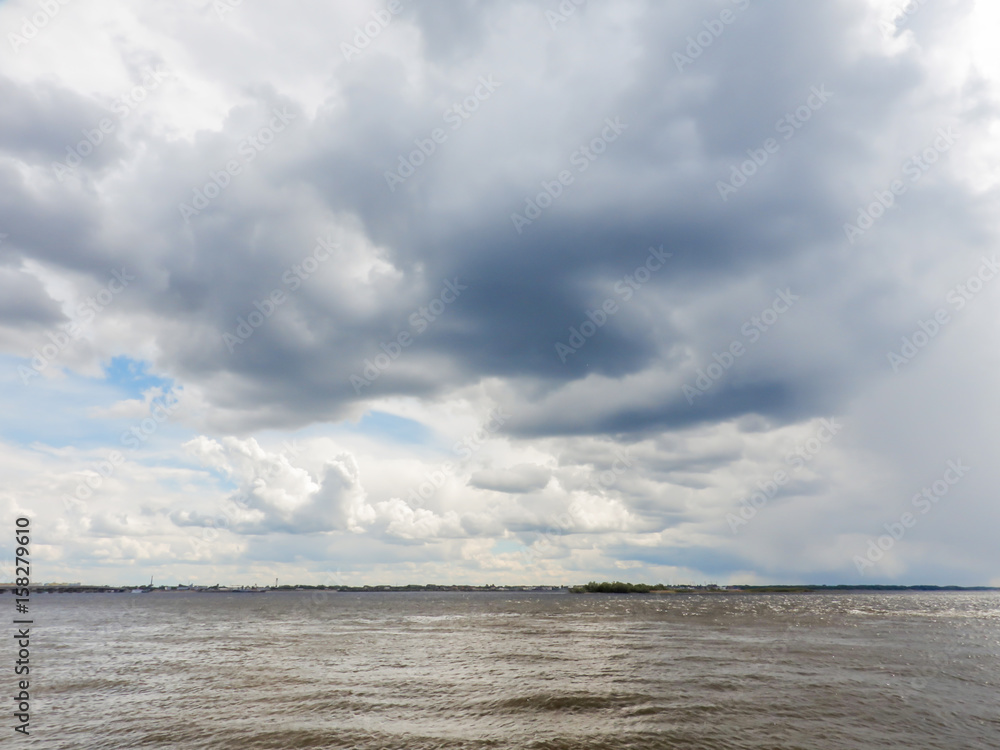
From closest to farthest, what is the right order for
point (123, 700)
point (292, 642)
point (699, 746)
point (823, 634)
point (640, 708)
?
point (699, 746) → point (640, 708) → point (123, 700) → point (292, 642) → point (823, 634)

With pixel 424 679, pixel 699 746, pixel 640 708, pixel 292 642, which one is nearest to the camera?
pixel 699 746

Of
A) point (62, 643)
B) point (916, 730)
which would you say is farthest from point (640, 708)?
point (62, 643)

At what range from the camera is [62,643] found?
6612cm

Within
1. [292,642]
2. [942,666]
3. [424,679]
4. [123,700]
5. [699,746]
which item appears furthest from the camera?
[292,642]

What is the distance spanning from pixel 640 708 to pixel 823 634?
5468 cm

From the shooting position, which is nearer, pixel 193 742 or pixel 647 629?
pixel 193 742

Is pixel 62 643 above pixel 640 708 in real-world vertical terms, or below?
below

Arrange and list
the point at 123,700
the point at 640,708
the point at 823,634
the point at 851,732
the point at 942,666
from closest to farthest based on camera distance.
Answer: the point at 851,732
the point at 640,708
the point at 123,700
the point at 942,666
the point at 823,634

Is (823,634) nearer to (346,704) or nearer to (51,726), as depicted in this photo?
(346,704)

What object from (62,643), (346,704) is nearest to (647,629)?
(346,704)

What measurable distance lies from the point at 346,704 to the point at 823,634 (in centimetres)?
6547

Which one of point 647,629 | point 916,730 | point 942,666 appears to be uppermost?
point 916,730

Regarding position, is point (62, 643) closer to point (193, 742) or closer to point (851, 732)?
point (193, 742)

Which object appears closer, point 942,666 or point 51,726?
point 51,726
